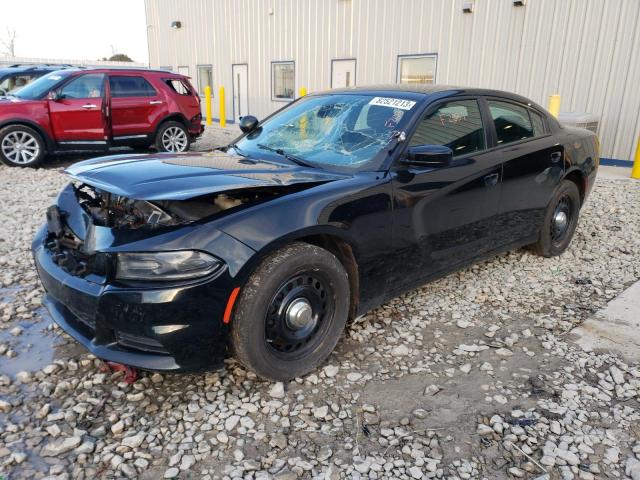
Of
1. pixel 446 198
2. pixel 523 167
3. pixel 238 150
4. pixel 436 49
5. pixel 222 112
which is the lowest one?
pixel 222 112

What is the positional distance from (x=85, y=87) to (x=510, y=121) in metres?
7.60

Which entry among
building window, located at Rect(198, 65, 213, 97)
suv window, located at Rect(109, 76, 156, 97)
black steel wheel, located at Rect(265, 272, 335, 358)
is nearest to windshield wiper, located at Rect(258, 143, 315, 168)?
black steel wheel, located at Rect(265, 272, 335, 358)

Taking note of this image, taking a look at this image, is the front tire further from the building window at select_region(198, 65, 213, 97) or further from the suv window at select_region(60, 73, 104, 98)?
the building window at select_region(198, 65, 213, 97)

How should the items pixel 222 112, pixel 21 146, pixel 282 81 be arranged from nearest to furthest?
1. pixel 21 146
2. pixel 282 81
3. pixel 222 112

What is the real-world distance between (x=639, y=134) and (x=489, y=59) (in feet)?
10.9

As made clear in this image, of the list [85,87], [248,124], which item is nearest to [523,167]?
[248,124]

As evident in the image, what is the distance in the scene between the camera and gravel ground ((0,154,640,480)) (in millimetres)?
2221

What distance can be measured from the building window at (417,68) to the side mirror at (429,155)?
30.5ft

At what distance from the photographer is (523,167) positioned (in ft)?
13.2

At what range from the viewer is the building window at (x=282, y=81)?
15203 millimetres

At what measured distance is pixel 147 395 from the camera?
266 cm

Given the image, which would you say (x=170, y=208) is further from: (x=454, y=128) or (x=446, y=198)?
(x=454, y=128)

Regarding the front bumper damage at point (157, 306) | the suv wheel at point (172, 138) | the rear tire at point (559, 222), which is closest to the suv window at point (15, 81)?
the suv wheel at point (172, 138)

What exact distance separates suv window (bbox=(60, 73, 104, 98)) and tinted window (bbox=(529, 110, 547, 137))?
7.45 m
